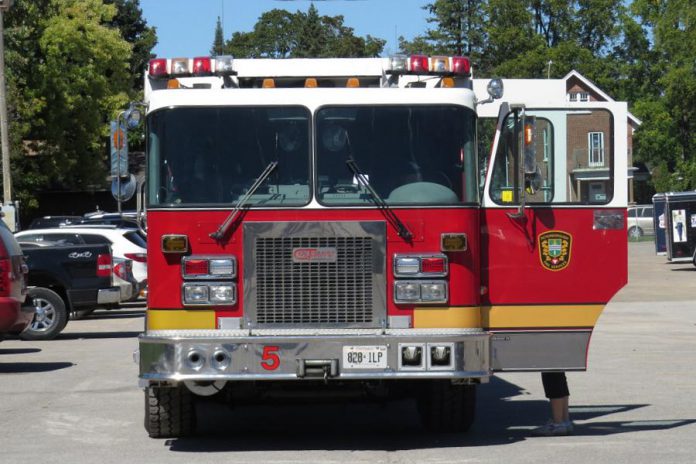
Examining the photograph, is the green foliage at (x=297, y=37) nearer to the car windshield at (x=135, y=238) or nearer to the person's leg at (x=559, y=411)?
the car windshield at (x=135, y=238)

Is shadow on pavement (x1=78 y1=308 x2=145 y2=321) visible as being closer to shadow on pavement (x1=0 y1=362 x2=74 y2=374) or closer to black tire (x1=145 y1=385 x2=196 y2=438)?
shadow on pavement (x1=0 y1=362 x2=74 y2=374)

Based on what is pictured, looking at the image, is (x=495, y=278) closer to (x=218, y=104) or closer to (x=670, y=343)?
(x=218, y=104)

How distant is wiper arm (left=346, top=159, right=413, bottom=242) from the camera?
979 centimetres

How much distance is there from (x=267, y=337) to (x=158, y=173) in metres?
1.46

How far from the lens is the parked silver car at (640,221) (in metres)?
68.2

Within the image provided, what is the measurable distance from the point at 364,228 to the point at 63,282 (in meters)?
12.3

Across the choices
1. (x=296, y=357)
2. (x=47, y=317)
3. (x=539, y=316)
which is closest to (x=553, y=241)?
(x=539, y=316)

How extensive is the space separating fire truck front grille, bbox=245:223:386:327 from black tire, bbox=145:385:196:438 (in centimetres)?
111

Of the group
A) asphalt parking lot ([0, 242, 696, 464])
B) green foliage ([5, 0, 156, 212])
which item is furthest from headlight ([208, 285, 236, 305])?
green foliage ([5, 0, 156, 212])

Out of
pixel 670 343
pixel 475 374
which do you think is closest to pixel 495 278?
pixel 475 374

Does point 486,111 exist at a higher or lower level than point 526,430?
higher

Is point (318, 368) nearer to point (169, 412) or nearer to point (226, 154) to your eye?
point (169, 412)

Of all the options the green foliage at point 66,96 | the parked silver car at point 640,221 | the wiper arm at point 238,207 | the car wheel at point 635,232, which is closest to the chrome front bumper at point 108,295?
the wiper arm at point 238,207

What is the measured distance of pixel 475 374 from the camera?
9656 mm
